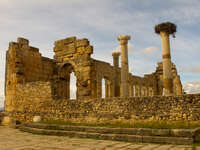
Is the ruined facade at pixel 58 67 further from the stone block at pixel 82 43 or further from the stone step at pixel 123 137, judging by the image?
the stone step at pixel 123 137

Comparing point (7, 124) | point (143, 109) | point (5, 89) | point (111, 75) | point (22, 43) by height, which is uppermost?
point (22, 43)

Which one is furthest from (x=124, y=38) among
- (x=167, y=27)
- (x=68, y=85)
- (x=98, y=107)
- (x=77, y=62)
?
(x=98, y=107)

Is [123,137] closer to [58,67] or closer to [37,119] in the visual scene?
[37,119]

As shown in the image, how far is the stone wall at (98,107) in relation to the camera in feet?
29.2

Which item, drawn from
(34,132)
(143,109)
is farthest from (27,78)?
(143,109)

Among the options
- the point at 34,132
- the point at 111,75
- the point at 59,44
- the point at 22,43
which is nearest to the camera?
the point at 34,132

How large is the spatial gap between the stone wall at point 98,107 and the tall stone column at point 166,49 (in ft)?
22.5

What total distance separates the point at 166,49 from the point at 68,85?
825cm

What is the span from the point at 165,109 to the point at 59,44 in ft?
37.9

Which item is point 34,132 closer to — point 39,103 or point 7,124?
point 39,103

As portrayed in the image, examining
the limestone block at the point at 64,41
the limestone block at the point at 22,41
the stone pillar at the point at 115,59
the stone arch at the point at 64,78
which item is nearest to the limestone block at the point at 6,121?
the stone arch at the point at 64,78

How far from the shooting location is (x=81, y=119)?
11.4 m

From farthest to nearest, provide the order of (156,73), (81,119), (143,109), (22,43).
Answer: (156,73)
(22,43)
(81,119)
(143,109)

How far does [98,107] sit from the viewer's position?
1103 centimetres
